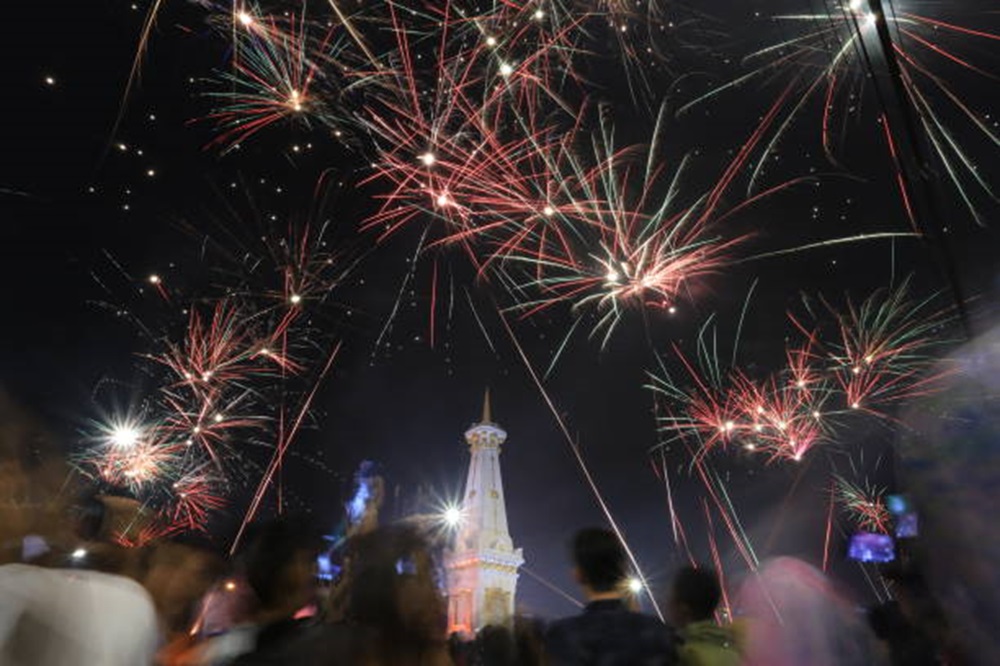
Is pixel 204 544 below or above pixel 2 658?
above

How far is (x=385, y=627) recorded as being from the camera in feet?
11.7

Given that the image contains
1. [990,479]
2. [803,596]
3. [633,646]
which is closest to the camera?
[633,646]

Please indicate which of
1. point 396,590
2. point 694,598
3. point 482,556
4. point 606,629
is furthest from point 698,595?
point 482,556

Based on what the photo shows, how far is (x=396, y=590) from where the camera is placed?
3.72m

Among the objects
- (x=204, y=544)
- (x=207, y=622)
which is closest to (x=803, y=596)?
(x=204, y=544)

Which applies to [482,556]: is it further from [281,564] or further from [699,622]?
[281,564]

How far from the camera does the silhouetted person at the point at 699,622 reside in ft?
12.6

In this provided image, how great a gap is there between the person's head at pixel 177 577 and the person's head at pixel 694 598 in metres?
3.75

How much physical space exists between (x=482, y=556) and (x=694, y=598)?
135ft

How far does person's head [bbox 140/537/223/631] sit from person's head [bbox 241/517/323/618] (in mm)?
2253

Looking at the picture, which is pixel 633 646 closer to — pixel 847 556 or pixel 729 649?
pixel 729 649

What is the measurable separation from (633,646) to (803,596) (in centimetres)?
221

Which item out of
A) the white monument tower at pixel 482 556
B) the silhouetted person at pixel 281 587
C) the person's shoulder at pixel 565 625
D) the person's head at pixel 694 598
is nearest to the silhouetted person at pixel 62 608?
the silhouetted person at pixel 281 587

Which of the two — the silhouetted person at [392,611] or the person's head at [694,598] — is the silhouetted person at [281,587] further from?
the person's head at [694,598]
